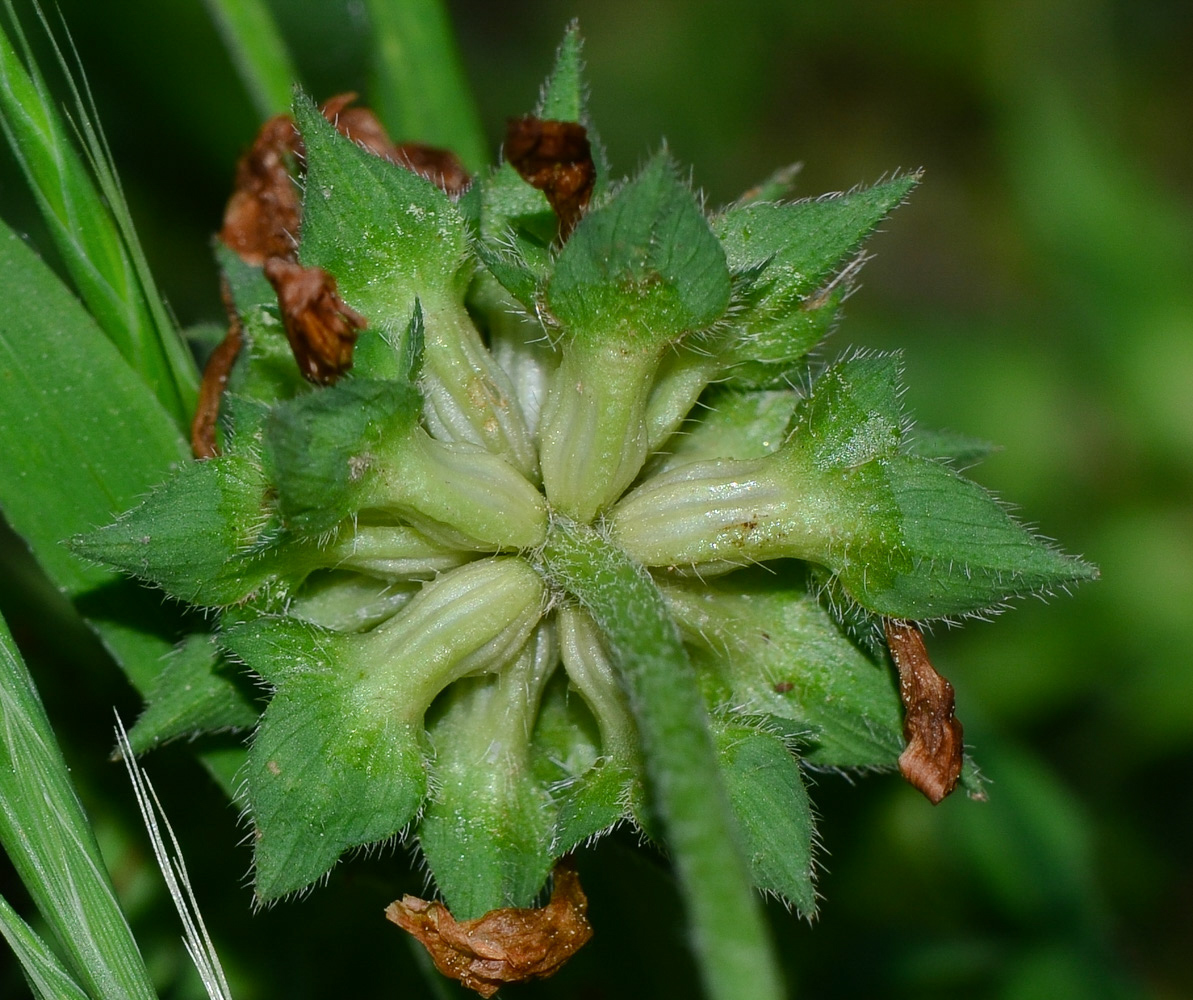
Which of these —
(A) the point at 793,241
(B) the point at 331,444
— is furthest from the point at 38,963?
(A) the point at 793,241

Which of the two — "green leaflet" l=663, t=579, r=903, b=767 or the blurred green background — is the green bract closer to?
"green leaflet" l=663, t=579, r=903, b=767

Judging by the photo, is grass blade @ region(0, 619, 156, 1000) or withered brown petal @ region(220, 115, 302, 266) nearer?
grass blade @ region(0, 619, 156, 1000)

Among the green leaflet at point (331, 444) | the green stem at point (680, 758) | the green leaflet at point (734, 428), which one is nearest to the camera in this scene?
the green stem at point (680, 758)

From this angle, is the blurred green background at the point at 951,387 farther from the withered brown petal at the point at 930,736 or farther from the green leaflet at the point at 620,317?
the green leaflet at the point at 620,317

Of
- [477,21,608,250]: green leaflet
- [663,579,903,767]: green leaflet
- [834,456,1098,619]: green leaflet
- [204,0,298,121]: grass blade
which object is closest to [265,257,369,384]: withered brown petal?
[477,21,608,250]: green leaflet

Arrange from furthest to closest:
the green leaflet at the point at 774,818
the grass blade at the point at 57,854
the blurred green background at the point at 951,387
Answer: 1. the blurred green background at the point at 951,387
2. the green leaflet at the point at 774,818
3. the grass blade at the point at 57,854

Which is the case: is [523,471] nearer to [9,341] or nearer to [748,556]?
[748,556]

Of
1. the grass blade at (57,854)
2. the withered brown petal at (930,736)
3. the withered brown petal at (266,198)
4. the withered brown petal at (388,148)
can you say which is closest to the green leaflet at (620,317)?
the withered brown petal at (930,736)
